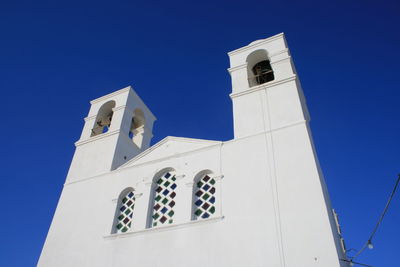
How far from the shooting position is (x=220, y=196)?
7.73m

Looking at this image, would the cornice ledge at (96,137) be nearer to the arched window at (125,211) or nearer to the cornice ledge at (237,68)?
the arched window at (125,211)

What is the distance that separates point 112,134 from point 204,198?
4.92 meters

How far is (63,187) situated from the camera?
1075 cm

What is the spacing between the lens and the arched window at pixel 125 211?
346 inches

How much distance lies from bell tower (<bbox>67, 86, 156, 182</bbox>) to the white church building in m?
0.06

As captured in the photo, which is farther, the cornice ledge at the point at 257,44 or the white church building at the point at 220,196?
the cornice ledge at the point at 257,44

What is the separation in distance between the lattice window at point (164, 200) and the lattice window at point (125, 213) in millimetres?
785

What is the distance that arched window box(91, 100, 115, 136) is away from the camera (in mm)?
12770

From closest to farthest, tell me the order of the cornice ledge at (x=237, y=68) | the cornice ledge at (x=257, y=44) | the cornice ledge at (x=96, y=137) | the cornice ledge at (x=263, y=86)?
the cornice ledge at (x=263, y=86) < the cornice ledge at (x=237, y=68) < the cornice ledge at (x=257, y=44) < the cornice ledge at (x=96, y=137)

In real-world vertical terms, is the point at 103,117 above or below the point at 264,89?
above

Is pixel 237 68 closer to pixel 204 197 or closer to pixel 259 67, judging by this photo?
pixel 259 67

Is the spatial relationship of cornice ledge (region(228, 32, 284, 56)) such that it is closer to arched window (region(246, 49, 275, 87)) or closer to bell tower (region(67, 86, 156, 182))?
arched window (region(246, 49, 275, 87))

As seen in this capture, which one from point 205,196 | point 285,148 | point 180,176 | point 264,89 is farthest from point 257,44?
point 205,196

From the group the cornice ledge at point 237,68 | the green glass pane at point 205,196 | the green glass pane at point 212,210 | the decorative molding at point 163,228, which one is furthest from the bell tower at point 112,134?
the cornice ledge at point 237,68
